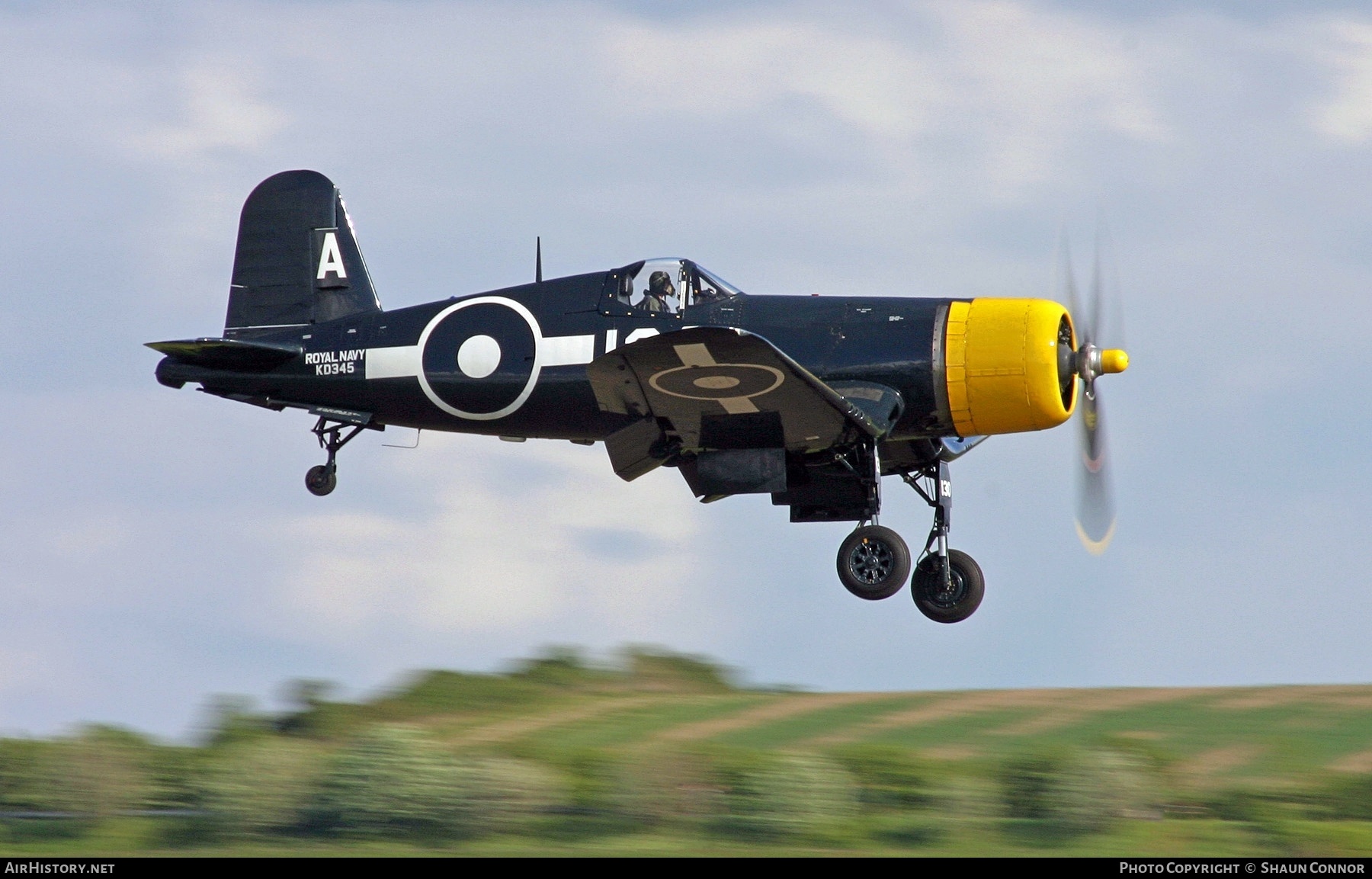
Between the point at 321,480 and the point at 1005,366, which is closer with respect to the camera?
the point at 1005,366

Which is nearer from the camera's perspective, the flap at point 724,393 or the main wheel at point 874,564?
the flap at point 724,393

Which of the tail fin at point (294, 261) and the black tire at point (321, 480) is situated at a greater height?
the tail fin at point (294, 261)

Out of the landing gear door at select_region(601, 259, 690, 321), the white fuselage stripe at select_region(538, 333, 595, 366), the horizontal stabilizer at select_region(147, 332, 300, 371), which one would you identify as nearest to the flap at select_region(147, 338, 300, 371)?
the horizontal stabilizer at select_region(147, 332, 300, 371)

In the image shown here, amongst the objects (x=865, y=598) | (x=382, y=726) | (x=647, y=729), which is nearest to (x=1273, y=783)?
(x=865, y=598)

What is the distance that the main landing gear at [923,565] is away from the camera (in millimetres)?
13695

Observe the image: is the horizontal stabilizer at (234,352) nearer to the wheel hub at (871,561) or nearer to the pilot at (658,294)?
the pilot at (658,294)

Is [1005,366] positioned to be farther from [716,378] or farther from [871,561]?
[716,378]

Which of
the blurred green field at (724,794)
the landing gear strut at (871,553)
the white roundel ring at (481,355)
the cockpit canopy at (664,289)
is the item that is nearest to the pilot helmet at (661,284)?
the cockpit canopy at (664,289)

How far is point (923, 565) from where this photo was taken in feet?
47.2

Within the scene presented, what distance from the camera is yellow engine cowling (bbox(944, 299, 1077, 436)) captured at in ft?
43.3

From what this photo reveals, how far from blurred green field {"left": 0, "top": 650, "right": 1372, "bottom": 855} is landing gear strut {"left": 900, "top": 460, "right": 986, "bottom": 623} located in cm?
109

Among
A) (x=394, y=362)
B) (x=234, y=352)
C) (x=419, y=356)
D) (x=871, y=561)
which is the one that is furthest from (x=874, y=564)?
(x=234, y=352)

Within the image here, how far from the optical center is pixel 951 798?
11.4 meters

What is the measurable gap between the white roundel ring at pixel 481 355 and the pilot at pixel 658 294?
1.07m
